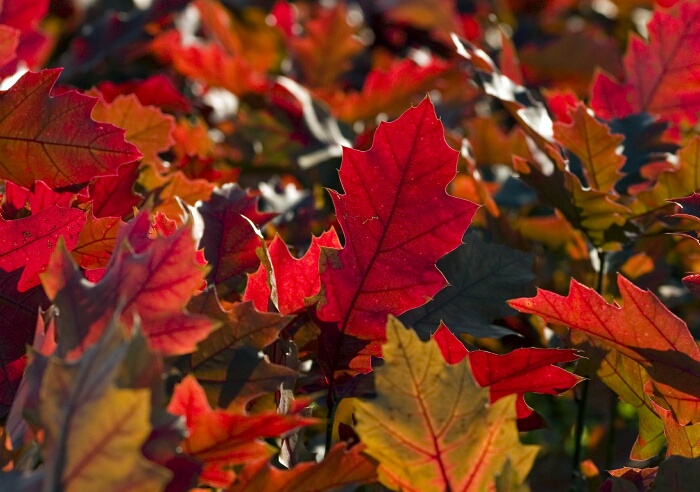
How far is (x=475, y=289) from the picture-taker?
3.44 feet

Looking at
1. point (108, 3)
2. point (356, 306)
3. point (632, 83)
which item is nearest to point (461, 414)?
point (356, 306)

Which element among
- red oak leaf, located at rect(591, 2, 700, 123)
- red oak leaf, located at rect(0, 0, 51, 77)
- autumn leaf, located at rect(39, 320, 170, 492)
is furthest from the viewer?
red oak leaf, located at rect(0, 0, 51, 77)

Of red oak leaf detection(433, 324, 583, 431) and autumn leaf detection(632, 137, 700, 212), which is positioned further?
autumn leaf detection(632, 137, 700, 212)

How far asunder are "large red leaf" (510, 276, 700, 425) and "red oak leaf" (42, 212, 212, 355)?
0.35 meters

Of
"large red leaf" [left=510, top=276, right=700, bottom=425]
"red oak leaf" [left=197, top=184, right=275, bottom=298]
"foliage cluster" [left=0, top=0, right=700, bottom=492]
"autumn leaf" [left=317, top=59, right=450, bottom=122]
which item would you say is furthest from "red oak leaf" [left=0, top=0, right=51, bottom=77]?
"large red leaf" [left=510, top=276, right=700, bottom=425]

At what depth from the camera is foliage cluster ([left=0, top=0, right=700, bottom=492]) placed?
684 millimetres

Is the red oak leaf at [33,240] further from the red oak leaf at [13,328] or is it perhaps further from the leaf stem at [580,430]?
the leaf stem at [580,430]

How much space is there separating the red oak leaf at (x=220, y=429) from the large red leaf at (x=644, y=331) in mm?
305

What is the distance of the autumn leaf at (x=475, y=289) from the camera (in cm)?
100

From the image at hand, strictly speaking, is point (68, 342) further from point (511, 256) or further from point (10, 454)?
point (511, 256)

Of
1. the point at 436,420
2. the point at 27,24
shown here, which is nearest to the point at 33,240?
the point at 436,420

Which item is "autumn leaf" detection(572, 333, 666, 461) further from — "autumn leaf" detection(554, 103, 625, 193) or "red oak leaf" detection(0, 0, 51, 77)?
"red oak leaf" detection(0, 0, 51, 77)

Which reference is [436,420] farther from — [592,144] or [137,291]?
[592,144]

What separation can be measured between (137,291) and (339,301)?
0.78ft
